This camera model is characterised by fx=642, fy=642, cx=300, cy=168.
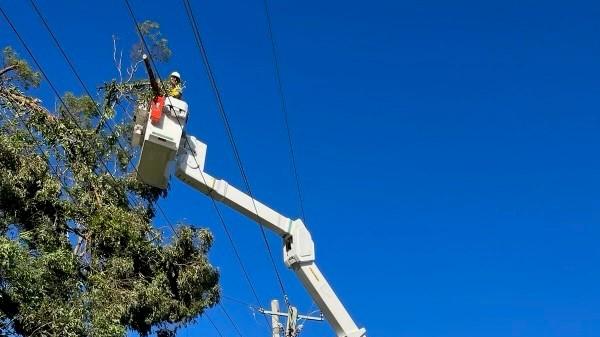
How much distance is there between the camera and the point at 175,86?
8031mm

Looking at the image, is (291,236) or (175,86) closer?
(175,86)

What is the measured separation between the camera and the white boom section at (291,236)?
8086 mm

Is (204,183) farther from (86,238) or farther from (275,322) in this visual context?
(275,322)

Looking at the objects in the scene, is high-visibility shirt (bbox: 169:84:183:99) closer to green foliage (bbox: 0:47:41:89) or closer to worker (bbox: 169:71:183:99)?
worker (bbox: 169:71:183:99)

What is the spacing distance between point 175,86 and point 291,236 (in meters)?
2.66

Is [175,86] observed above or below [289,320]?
below

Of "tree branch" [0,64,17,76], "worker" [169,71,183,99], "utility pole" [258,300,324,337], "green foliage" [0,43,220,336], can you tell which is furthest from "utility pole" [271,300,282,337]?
"worker" [169,71,183,99]

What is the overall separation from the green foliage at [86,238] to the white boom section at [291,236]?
11.6 ft

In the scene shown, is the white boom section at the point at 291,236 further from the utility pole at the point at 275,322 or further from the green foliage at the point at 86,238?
the utility pole at the point at 275,322

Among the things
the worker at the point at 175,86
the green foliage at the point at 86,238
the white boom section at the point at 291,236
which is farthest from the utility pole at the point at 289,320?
the worker at the point at 175,86

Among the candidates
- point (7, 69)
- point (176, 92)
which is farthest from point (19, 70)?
point (176, 92)

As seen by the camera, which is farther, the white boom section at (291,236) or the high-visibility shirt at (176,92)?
the white boom section at (291,236)

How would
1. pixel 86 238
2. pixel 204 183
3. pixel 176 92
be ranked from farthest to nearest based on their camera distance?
pixel 86 238 → pixel 204 183 → pixel 176 92

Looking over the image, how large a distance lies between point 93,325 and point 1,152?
383 centimetres
